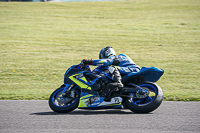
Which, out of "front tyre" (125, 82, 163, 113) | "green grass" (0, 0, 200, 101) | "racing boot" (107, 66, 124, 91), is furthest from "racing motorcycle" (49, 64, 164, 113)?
"green grass" (0, 0, 200, 101)

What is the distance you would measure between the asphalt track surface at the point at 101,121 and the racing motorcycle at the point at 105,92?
20 centimetres

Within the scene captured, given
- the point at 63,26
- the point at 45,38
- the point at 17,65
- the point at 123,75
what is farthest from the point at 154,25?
the point at 123,75

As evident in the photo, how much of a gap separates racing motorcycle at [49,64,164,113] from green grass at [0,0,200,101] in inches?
89.9

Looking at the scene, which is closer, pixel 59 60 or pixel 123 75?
pixel 123 75

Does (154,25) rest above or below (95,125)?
above

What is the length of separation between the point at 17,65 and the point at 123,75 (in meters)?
8.54

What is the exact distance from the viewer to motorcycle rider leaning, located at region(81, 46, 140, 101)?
22.0ft

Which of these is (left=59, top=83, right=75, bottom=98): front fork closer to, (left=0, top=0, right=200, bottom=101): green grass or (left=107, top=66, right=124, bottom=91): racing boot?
(left=107, top=66, right=124, bottom=91): racing boot

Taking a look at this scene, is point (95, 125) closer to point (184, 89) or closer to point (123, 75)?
point (123, 75)

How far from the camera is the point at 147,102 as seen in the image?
674 cm

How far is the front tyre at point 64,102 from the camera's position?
22.4ft

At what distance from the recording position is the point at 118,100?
6.74 metres

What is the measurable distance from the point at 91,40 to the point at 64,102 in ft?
42.7

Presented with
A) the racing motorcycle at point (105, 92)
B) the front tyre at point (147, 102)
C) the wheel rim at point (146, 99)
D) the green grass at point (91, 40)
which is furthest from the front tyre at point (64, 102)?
the green grass at point (91, 40)
